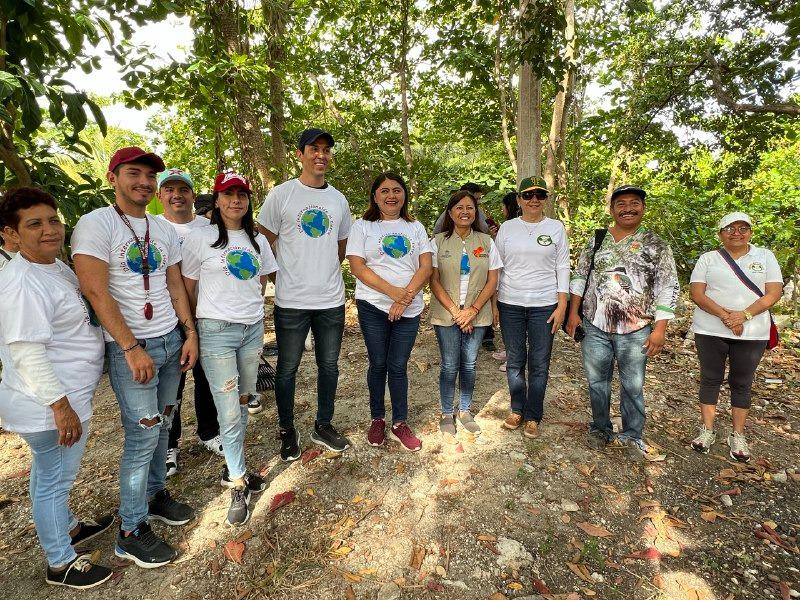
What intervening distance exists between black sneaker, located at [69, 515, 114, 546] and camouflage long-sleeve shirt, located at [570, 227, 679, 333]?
393cm

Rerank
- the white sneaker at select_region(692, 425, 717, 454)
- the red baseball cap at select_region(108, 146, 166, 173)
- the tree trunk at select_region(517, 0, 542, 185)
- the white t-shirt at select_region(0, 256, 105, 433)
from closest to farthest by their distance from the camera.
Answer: the white t-shirt at select_region(0, 256, 105, 433) → the red baseball cap at select_region(108, 146, 166, 173) → the white sneaker at select_region(692, 425, 717, 454) → the tree trunk at select_region(517, 0, 542, 185)

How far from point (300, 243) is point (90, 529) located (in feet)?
7.83

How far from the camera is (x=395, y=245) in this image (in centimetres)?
333

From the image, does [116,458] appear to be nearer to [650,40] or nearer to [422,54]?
[422,54]

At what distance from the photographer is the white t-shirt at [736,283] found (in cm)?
347

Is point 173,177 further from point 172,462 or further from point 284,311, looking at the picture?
point 172,462

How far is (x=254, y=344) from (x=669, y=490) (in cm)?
335

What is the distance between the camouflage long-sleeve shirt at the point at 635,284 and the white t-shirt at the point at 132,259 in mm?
3216

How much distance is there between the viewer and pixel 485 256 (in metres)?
3.57

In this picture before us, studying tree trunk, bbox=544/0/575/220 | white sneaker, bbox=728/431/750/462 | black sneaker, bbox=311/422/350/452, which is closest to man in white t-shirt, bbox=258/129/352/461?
black sneaker, bbox=311/422/350/452

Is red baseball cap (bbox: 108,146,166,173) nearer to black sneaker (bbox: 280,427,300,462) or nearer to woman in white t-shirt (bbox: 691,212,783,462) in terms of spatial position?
black sneaker (bbox: 280,427,300,462)

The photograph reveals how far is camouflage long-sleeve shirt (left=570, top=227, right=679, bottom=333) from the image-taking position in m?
3.29

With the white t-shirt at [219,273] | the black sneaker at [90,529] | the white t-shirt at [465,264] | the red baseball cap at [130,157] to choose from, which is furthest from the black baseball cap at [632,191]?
the black sneaker at [90,529]

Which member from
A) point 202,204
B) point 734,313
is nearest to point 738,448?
point 734,313
